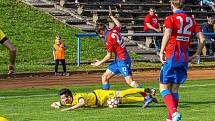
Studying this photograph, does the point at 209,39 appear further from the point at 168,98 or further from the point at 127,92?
the point at 168,98

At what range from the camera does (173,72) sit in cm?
1140

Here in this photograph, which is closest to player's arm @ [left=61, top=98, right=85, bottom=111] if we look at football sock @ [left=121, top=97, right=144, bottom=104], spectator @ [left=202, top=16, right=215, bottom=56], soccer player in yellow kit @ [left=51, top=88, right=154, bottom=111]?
soccer player in yellow kit @ [left=51, top=88, right=154, bottom=111]

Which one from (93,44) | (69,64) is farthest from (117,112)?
(93,44)

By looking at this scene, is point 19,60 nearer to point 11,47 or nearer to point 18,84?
point 18,84

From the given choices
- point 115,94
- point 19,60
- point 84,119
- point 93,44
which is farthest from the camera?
point 93,44

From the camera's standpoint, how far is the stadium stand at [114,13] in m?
35.8

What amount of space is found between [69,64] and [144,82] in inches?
264

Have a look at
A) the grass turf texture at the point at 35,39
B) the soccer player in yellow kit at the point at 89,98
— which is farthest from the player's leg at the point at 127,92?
the grass turf texture at the point at 35,39

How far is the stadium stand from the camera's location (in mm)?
35844

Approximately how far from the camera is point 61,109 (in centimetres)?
1465

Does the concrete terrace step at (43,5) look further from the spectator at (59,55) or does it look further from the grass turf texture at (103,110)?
the grass turf texture at (103,110)

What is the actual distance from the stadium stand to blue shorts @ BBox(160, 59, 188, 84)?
73.5 feet

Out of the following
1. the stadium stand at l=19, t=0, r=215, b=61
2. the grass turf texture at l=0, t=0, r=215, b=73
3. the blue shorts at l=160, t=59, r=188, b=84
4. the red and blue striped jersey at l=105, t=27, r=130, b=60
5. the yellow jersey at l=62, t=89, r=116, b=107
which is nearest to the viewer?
the blue shorts at l=160, t=59, r=188, b=84

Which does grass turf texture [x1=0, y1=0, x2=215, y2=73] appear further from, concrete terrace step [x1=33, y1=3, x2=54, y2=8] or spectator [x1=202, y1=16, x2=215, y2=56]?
spectator [x1=202, y1=16, x2=215, y2=56]
